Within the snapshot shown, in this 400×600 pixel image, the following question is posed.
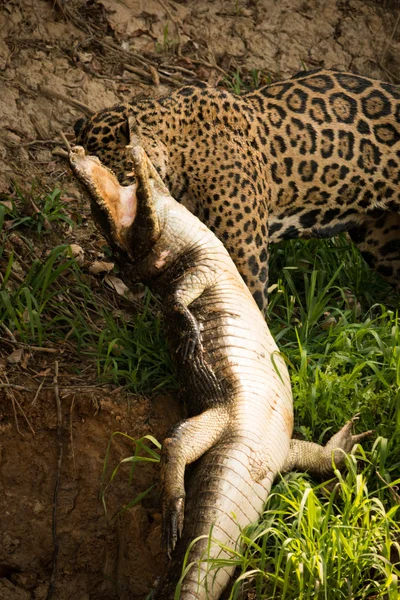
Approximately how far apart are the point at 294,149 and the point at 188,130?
2.64 ft

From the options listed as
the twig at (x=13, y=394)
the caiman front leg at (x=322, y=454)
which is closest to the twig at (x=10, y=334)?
the twig at (x=13, y=394)

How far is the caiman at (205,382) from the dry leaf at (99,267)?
4.98 feet

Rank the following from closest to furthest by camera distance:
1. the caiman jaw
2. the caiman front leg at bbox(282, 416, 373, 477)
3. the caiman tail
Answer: the caiman tail
the caiman jaw
the caiman front leg at bbox(282, 416, 373, 477)

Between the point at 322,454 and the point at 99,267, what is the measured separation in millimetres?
2568

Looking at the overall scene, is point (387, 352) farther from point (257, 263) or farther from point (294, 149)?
point (294, 149)

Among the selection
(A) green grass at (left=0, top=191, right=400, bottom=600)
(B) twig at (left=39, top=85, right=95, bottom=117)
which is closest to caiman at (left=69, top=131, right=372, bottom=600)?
(A) green grass at (left=0, top=191, right=400, bottom=600)

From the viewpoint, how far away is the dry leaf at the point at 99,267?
7090 mm

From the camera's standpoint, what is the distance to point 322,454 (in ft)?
17.3

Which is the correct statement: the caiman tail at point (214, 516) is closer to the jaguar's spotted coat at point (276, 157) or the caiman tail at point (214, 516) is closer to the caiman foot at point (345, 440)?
the caiman foot at point (345, 440)

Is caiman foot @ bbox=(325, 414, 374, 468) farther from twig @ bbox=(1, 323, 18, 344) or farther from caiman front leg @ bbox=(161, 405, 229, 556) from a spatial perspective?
twig @ bbox=(1, 323, 18, 344)

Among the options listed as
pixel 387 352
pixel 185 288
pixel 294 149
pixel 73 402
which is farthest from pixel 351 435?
pixel 294 149

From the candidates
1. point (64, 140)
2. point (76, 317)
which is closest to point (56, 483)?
point (76, 317)

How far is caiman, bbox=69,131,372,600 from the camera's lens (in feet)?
15.0

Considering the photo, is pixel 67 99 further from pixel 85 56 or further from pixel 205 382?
pixel 205 382
